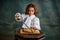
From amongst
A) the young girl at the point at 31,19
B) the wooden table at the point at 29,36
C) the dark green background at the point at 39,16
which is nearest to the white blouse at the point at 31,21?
the young girl at the point at 31,19

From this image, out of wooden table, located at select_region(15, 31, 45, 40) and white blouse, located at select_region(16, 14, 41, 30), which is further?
white blouse, located at select_region(16, 14, 41, 30)

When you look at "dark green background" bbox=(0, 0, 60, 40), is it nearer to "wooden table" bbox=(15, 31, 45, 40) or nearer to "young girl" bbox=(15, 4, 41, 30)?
"young girl" bbox=(15, 4, 41, 30)

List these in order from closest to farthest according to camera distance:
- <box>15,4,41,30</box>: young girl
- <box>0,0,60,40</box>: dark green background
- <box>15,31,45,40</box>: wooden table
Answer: <box>15,31,45,40</box>: wooden table, <box>15,4,41,30</box>: young girl, <box>0,0,60,40</box>: dark green background

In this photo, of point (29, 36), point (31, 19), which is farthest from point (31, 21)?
point (29, 36)

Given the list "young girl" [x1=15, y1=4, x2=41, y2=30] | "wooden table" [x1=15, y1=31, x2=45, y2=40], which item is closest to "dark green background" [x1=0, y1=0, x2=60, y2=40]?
"young girl" [x1=15, y1=4, x2=41, y2=30]

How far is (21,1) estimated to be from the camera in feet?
8.33

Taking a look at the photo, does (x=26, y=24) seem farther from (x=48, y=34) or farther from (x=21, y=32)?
(x=48, y=34)

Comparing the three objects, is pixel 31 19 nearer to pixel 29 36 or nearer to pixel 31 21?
pixel 31 21

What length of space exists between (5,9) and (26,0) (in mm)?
299

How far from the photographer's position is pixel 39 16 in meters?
2.53

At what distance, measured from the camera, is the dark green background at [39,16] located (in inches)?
99.1

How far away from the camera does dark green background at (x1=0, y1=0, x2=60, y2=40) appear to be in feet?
8.26

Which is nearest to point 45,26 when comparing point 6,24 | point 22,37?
point 6,24

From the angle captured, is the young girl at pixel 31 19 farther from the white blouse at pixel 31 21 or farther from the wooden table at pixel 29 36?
the wooden table at pixel 29 36
